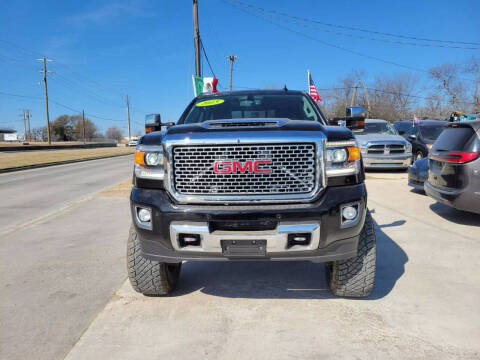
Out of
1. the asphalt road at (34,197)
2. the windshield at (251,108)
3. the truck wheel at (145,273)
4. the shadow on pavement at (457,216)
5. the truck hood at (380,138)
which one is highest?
the windshield at (251,108)

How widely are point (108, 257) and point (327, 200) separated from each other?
2823 millimetres

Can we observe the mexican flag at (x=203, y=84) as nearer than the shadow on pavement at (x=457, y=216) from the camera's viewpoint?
No

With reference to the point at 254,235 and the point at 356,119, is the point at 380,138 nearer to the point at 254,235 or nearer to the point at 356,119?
the point at 356,119

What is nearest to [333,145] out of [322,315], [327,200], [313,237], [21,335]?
[327,200]

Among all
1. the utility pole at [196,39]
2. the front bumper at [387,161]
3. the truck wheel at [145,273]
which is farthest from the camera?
the utility pole at [196,39]

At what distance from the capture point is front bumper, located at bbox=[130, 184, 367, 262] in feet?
8.27

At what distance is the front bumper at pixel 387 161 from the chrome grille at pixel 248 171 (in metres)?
10.2

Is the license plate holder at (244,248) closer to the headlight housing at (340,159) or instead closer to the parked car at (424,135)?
the headlight housing at (340,159)

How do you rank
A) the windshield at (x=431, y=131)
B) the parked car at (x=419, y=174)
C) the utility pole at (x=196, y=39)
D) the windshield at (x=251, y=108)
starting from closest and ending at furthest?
the windshield at (x=251, y=108) < the parked car at (x=419, y=174) < the windshield at (x=431, y=131) < the utility pole at (x=196, y=39)

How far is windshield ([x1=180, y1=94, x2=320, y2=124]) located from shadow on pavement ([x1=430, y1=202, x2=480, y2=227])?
3416mm

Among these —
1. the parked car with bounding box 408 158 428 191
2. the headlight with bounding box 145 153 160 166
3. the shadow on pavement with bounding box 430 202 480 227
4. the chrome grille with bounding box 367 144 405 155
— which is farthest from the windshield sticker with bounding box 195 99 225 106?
the chrome grille with bounding box 367 144 405 155

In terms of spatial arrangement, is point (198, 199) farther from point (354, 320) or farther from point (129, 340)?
point (354, 320)

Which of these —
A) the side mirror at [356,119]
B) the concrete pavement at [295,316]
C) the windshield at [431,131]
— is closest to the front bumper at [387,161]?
the windshield at [431,131]

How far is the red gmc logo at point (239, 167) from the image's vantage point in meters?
→ 2.60
